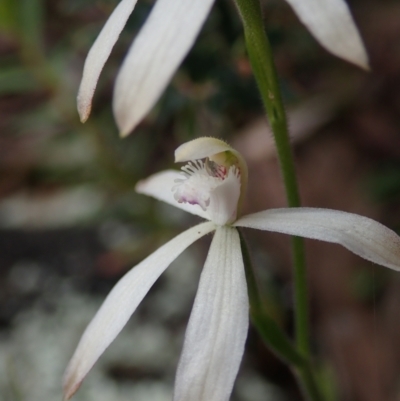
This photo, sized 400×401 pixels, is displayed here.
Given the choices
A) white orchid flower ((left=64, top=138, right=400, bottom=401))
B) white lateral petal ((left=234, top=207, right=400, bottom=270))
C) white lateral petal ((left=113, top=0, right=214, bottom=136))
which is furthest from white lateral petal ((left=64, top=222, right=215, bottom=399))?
white lateral petal ((left=113, top=0, right=214, bottom=136))

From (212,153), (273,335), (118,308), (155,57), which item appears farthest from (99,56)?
(273,335)

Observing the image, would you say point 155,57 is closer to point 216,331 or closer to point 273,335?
point 216,331

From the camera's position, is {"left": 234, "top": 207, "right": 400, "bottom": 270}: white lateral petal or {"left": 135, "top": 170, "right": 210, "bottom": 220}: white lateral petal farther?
{"left": 135, "top": 170, "right": 210, "bottom": 220}: white lateral petal

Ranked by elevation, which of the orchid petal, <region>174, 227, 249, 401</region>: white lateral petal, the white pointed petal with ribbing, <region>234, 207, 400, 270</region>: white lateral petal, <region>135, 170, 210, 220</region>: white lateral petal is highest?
the white pointed petal with ribbing

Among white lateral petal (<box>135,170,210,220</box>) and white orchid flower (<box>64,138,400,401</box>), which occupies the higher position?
white lateral petal (<box>135,170,210,220</box>)

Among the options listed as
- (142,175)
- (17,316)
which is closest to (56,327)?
(17,316)

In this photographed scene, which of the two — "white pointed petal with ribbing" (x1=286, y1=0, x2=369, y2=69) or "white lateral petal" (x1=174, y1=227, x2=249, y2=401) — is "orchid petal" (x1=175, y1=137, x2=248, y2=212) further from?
"white pointed petal with ribbing" (x1=286, y1=0, x2=369, y2=69)

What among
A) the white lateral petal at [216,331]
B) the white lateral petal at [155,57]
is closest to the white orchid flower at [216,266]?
the white lateral petal at [216,331]
